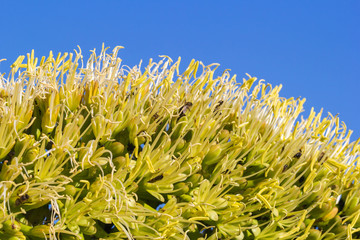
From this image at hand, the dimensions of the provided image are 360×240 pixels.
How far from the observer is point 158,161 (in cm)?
332

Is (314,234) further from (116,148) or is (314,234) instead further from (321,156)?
(116,148)

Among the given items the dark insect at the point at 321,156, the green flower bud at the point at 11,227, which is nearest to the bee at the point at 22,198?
the green flower bud at the point at 11,227

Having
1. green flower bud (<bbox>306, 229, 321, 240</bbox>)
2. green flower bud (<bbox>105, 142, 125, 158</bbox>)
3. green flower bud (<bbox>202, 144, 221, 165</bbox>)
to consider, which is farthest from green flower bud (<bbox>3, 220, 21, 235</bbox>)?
green flower bud (<bbox>306, 229, 321, 240</bbox>)

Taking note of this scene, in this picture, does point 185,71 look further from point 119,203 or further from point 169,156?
point 119,203

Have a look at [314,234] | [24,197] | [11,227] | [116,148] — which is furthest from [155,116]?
[314,234]

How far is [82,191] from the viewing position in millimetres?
3139

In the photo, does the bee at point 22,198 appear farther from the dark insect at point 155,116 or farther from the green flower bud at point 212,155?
the green flower bud at point 212,155

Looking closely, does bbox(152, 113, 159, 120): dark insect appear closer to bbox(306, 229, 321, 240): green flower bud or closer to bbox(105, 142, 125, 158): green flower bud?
bbox(105, 142, 125, 158): green flower bud

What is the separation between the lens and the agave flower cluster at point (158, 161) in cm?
303

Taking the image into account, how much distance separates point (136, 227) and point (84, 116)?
34.1 inches

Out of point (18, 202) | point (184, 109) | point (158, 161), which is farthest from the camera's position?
point (184, 109)

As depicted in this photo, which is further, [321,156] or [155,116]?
[321,156]

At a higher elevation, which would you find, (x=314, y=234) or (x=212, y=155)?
(x=212, y=155)

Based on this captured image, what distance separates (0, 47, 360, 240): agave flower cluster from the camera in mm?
3025
